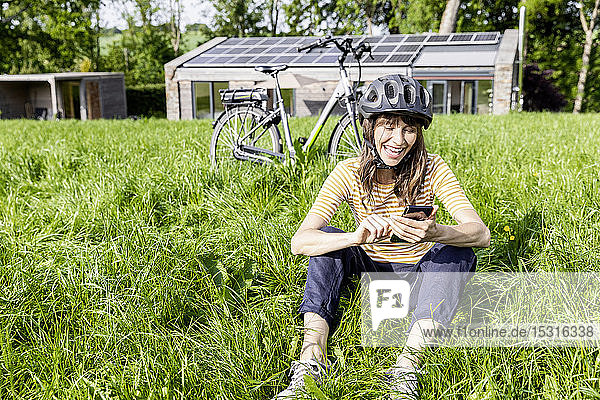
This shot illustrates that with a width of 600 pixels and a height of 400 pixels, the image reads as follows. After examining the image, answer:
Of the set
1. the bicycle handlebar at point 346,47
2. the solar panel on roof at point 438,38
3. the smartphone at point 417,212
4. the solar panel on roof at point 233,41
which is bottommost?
the smartphone at point 417,212

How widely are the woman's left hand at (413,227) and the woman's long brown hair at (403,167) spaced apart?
37cm

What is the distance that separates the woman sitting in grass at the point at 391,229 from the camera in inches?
88.8

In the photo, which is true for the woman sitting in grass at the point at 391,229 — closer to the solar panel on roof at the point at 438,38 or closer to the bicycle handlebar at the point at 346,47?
the bicycle handlebar at the point at 346,47

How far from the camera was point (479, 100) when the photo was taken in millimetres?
20047

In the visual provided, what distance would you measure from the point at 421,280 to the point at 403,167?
0.49 metres

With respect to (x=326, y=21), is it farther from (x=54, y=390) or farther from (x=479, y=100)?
(x=54, y=390)

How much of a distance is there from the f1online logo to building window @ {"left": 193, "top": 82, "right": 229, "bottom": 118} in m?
20.5

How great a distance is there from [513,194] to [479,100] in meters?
17.2

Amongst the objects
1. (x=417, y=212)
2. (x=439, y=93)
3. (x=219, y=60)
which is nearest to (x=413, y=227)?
(x=417, y=212)

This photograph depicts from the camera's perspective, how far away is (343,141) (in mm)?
4855

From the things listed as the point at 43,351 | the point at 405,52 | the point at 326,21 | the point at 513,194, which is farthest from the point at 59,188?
the point at 326,21

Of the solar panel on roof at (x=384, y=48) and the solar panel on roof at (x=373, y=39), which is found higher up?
the solar panel on roof at (x=373, y=39)

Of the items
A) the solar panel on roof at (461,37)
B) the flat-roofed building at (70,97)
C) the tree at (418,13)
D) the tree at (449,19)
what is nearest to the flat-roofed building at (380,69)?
the solar panel on roof at (461,37)

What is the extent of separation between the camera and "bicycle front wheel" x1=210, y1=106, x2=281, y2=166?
4992mm
